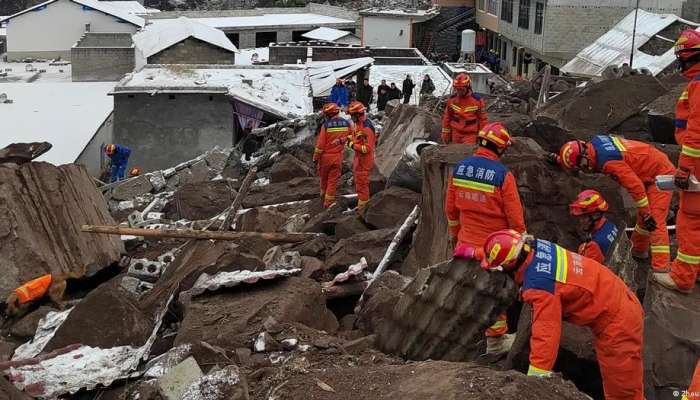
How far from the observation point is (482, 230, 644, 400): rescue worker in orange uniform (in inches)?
174

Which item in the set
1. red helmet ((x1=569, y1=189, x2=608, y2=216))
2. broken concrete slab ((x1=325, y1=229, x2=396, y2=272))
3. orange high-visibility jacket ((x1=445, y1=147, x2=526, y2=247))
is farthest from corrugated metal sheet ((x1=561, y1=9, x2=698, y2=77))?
orange high-visibility jacket ((x1=445, y1=147, x2=526, y2=247))

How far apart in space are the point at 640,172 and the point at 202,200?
7.99 metres

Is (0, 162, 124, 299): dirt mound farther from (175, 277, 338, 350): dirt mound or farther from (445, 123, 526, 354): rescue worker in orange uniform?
(445, 123, 526, 354): rescue worker in orange uniform

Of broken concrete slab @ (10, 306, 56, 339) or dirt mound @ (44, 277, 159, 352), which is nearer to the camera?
dirt mound @ (44, 277, 159, 352)

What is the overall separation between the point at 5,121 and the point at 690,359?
20.3 metres

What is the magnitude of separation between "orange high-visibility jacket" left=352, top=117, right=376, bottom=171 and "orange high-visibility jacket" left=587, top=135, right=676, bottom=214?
12.6 ft

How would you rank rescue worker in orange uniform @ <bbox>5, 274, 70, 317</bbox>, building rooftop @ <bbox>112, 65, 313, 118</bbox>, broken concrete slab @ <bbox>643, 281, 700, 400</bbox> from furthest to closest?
building rooftop @ <bbox>112, 65, 313, 118</bbox>
rescue worker in orange uniform @ <bbox>5, 274, 70, 317</bbox>
broken concrete slab @ <bbox>643, 281, 700, 400</bbox>

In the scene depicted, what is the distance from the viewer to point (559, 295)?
447 centimetres

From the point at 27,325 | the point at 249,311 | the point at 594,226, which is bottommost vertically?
the point at 27,325

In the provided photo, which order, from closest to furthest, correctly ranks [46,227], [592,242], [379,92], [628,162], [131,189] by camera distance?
[592,242], [628,162], [46,227], [131,189], [379,92]

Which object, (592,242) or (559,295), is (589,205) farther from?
(559,295)

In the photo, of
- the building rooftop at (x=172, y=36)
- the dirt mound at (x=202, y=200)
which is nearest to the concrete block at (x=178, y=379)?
the dirt mound at (x=202, y=200)

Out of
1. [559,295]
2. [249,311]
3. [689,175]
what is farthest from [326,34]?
[559,295]

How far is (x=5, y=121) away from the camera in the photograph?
2144cm
